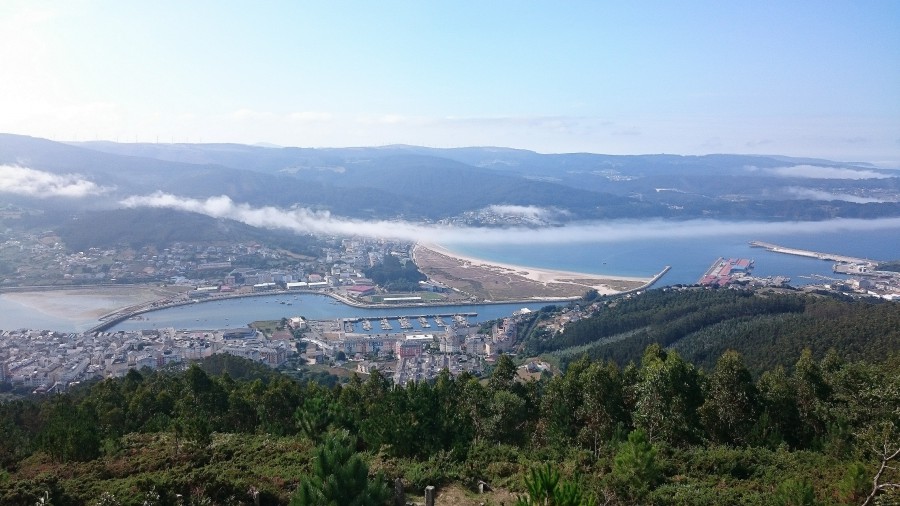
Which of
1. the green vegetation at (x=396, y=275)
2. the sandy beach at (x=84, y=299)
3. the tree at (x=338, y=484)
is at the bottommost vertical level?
the sandy beach at (x=84, y=299)

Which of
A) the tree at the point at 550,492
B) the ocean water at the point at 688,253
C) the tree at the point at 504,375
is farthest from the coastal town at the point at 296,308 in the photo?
the tree at the point at 550,492

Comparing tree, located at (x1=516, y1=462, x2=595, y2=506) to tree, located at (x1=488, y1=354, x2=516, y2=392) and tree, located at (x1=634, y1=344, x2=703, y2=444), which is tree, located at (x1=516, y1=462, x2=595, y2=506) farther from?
tree, located at (x1=488, y1=354, x2=516, y2=392)

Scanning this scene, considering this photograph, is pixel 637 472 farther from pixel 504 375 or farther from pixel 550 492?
pixel 504 375

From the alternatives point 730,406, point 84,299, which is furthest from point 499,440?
point 84,299

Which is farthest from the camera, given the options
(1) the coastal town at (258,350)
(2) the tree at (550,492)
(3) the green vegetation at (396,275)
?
(3) the green vegetation at (396,275)

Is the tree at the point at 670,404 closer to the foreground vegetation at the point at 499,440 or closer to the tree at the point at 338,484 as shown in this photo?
the foreground vegetation at the point at 499,440

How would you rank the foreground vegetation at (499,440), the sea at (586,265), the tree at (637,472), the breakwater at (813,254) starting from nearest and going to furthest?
the foreground vegetation at (499,440) < the tree at (637,472) < the sea at (586,265) < the breakwater at (813,254)

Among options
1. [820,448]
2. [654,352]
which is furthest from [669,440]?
[654,352]
